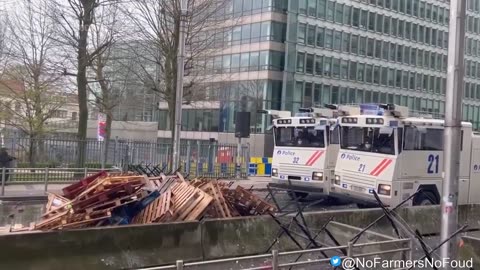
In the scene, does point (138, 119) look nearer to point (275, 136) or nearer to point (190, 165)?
point (190, 165)

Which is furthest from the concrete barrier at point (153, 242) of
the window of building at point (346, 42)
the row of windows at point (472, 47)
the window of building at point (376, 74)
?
the row of windows at point (472, 47)

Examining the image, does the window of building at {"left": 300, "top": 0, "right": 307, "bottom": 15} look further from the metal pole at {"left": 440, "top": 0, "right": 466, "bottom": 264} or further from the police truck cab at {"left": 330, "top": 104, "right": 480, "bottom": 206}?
the metal pole at {"left": 440, "top": 0, "right": 466, "bottom": 264}

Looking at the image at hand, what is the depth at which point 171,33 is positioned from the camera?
27.9m

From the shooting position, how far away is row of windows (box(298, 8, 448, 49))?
6575 cm

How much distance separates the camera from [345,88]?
64.2m

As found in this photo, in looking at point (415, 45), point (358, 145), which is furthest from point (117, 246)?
point (415, 45)

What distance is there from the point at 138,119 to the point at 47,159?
59.8 meters

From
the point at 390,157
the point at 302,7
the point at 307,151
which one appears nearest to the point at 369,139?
the point at 390,157

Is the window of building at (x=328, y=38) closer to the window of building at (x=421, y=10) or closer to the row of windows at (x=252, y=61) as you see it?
the row of windows at (x=252, y=61)

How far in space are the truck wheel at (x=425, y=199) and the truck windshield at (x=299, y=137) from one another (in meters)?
3.53

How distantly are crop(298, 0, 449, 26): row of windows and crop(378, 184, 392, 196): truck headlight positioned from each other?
46.8 meters

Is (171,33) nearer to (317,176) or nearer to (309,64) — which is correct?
(317,176)

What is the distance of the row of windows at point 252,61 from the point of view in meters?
58.2

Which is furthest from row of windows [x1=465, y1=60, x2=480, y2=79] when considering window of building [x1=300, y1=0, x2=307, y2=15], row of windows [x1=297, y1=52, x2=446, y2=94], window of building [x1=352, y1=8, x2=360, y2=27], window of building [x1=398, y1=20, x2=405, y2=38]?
window of building [x1=300, y1=0, x2=307, y2=15]
